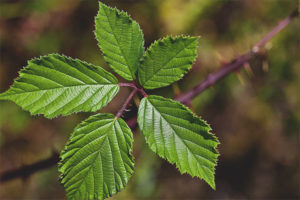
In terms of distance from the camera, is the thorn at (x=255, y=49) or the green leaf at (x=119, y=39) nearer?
the green leaf at (x=119, y=39)

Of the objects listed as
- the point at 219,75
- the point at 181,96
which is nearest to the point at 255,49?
the point at 219,75

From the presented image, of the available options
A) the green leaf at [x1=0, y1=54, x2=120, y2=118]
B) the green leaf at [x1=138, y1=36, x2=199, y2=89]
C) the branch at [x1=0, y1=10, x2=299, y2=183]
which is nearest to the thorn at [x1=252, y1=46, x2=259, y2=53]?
the branch at [x1=0, y1=10, x2=299, y2=183]

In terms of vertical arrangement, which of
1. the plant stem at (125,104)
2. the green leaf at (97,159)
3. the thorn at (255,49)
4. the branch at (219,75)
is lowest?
the green leaf at (97,159)

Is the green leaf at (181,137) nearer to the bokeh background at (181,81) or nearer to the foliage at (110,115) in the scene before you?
the foliage at (110,115)

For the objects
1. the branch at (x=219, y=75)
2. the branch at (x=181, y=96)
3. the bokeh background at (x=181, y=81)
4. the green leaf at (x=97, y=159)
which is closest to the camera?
the green leaf at (x=97, y=159)

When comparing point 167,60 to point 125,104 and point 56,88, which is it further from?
point 56,88

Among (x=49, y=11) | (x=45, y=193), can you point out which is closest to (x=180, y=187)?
(x=45, y=193)

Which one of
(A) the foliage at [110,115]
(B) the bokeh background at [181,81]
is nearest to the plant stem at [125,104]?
(A) the foliage at [110,115]

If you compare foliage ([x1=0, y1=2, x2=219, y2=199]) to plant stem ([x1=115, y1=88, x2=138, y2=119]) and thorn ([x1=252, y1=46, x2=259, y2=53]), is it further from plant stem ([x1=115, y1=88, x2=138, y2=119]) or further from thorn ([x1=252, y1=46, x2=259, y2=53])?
thorn ([x1=252, y1=46, x2=259, y2=53])
